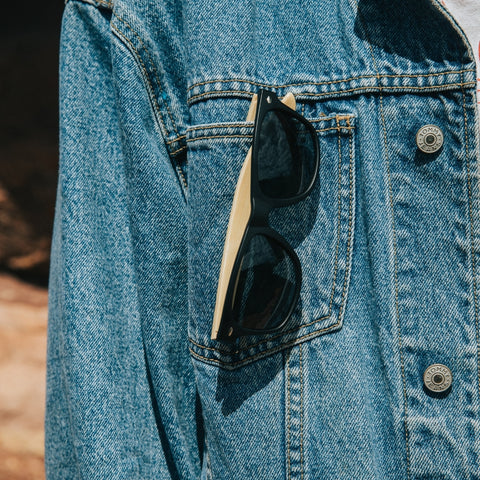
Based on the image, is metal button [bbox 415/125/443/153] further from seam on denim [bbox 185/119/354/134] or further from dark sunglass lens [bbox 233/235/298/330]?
dark sunglass lens [bbox 233/235/298/330]

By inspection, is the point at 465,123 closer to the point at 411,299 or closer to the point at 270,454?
the point at 411,299

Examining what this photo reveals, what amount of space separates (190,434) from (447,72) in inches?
21.7

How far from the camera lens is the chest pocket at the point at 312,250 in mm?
611

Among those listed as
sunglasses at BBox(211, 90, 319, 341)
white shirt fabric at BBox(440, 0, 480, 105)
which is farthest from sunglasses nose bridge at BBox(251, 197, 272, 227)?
white shirt fabric at BBox(440, 0, 480, 105)

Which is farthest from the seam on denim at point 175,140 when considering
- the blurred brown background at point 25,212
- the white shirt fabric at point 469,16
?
the blurred brown background at point 25,212

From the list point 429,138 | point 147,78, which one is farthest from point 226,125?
point 429,138

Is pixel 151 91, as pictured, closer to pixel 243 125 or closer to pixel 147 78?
pixel 147 78

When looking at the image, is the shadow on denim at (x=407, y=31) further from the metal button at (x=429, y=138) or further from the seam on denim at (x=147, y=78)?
the seam on denim at (x=147, y=78)

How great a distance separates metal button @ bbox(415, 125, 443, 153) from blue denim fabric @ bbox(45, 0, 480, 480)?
→ 0.01 m

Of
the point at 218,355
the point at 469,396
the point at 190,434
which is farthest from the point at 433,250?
the point at 190,434

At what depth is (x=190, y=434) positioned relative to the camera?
694 mm

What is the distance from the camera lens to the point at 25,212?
120 cm

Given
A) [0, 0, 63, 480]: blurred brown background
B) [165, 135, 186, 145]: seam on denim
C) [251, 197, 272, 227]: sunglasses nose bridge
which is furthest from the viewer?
[0, 0, 63, 480]: blurred brown background

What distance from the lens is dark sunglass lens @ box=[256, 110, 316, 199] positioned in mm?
557
